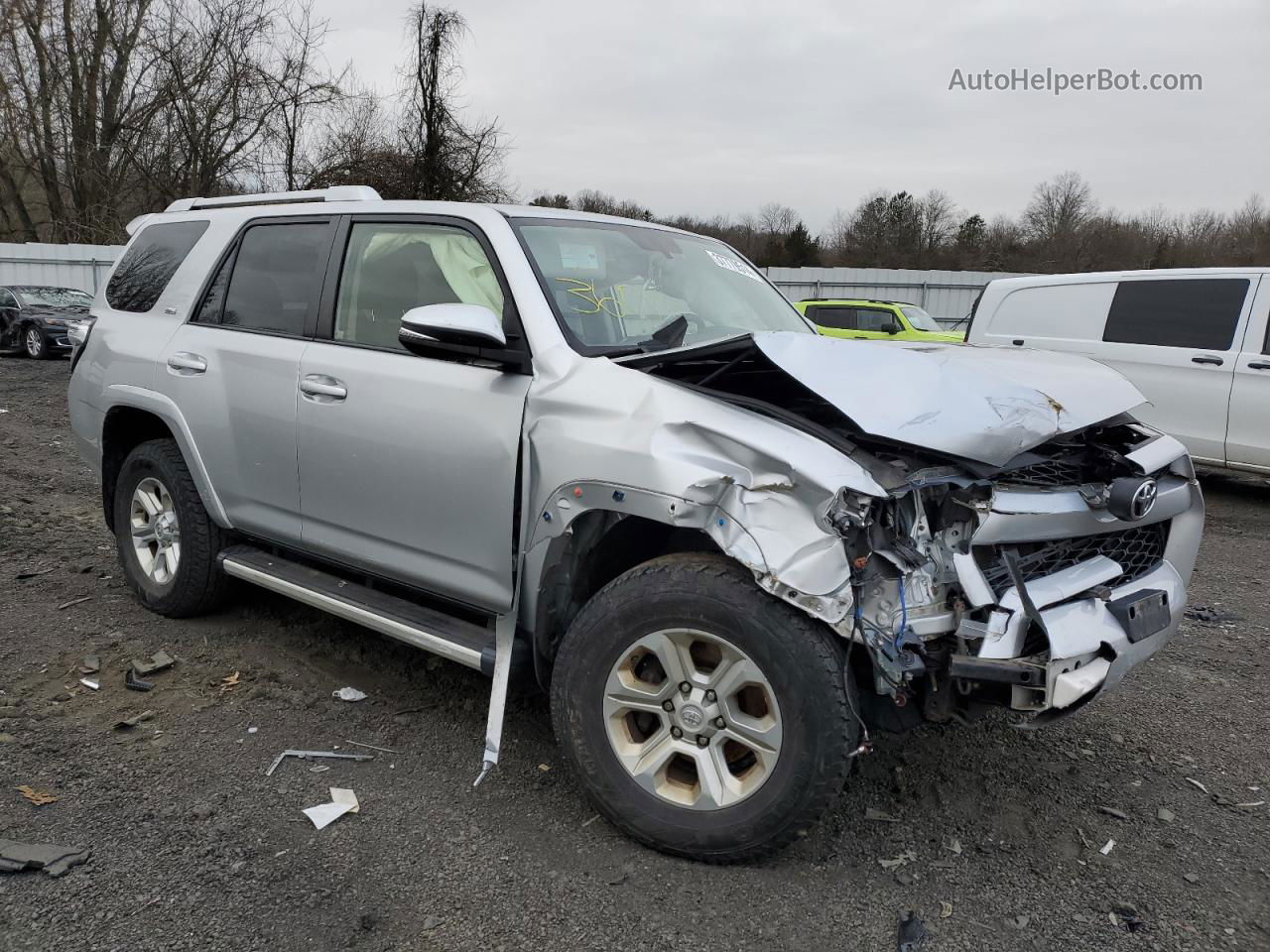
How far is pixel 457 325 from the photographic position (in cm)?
283

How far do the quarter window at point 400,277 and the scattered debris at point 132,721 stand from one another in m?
1.66

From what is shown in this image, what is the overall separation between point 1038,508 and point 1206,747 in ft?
5.50

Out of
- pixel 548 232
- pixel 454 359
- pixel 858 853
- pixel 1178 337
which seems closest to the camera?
pixel 858 853

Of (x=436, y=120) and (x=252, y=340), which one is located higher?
(x=436, y=120)

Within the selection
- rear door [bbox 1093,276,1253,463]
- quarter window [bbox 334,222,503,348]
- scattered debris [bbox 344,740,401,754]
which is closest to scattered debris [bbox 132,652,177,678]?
scattered debris [bbox 344,740,401,754]

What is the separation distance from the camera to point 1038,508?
101 inches

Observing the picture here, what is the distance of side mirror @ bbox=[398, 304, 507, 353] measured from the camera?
284cm

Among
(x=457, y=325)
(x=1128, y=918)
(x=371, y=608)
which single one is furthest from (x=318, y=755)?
(x=1128, y=918)

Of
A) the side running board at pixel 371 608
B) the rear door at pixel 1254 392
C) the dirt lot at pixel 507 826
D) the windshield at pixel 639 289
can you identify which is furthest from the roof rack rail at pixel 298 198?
the rear door at pixel 1254 392

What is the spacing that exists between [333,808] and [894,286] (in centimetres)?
2600

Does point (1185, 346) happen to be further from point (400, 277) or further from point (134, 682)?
point (134, 682)

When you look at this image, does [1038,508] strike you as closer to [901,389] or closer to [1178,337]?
[901,389]

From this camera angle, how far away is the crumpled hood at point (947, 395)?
2426mm

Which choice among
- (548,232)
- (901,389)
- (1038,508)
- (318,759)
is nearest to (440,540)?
(318,759)
